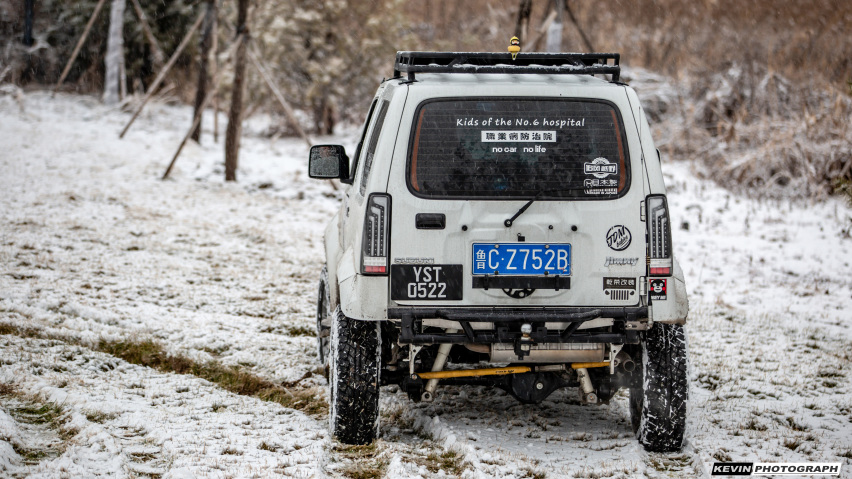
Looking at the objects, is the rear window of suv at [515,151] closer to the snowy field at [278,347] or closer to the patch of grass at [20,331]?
the snowy field at [278,347]

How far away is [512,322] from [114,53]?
19490 mm

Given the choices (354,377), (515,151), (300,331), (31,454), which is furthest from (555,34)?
(31,454)

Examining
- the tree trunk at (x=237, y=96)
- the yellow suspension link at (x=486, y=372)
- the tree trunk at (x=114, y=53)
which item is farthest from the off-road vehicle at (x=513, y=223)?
the tree trunk at (x=114, y=53)

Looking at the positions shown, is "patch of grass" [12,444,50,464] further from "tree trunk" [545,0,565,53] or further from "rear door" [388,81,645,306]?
"tree trunk" [545,0,565,53]

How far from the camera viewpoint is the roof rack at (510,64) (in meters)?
4.18

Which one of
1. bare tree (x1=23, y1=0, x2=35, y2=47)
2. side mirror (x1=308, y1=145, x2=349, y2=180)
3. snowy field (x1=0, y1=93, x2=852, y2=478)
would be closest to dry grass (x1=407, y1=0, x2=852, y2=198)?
snowy field (x1=0, y1=93, x2=852, y2=478)

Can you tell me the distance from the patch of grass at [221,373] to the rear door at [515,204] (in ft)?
5.12

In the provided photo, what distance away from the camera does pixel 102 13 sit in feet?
77.7

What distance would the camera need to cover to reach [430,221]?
3928 mm

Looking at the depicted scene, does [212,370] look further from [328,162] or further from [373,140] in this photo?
[373,140]

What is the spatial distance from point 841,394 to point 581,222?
269 centimetres

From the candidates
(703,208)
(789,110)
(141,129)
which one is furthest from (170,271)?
(141,129)

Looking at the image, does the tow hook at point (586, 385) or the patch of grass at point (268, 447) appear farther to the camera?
the tow hook at point (586, 385)

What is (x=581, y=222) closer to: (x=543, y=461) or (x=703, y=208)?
(x=543, y=461)
